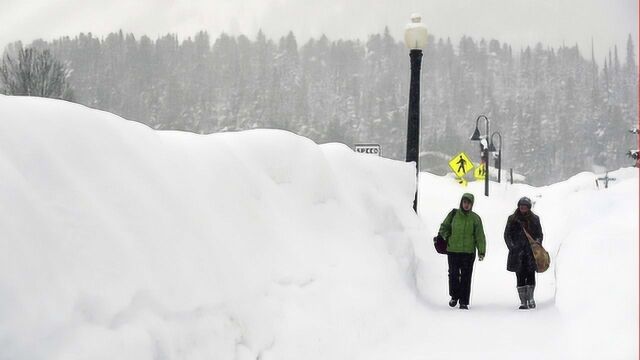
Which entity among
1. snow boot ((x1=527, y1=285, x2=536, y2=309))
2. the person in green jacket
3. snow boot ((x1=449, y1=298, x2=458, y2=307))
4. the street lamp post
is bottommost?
snow boot ((x1=449, y1=298, x2=458, y2=307))

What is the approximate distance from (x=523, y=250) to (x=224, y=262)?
5054 millimetres

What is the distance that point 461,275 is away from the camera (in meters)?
8.92

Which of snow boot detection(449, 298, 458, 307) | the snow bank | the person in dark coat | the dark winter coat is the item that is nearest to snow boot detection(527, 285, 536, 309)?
the person in dark coat

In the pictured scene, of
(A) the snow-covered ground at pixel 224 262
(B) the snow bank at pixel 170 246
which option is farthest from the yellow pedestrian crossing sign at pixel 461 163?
(B) the snow bank at pixel 170 246

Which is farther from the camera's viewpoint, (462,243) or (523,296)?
(462,243)

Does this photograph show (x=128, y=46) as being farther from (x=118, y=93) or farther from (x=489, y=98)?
(x=489, y=98)

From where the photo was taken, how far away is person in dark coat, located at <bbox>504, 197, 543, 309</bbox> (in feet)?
28.5

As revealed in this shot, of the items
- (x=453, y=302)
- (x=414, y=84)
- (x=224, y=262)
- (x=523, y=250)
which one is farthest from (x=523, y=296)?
(x=224, y=262)

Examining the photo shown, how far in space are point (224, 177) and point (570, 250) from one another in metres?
2.74

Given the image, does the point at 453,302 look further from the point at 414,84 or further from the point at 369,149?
→ the point at 414,84

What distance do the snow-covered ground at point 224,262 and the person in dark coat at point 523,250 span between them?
1.41ft

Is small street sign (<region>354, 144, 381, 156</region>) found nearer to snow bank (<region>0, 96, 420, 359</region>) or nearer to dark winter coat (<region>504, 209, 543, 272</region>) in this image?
dark winter coat (<region>504, 209, 543, 272</region>)

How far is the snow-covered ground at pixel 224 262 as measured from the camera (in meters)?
3.43

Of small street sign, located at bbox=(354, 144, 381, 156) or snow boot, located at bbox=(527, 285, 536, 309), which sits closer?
snow boot, located at bbox=(527, 285, 536, 309)
